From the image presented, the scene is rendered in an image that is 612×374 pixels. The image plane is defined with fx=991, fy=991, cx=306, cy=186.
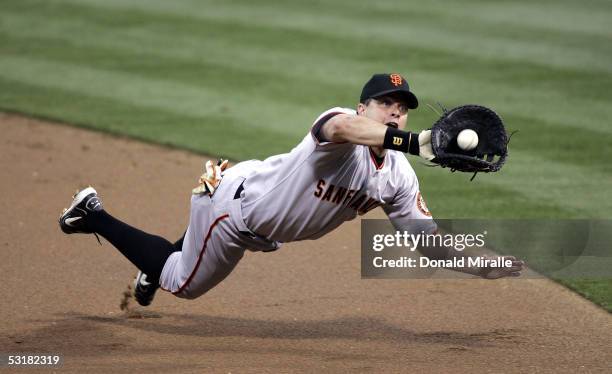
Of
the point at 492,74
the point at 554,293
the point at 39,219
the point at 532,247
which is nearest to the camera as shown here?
the point at 554,293

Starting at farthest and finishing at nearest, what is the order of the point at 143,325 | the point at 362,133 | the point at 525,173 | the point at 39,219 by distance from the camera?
the point at 525,173 < the point at 39,219 < the point at 143,325 < the point at 362,133

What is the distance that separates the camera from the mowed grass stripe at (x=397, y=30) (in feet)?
38.7

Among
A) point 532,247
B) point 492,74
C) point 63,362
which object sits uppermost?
point 492,74

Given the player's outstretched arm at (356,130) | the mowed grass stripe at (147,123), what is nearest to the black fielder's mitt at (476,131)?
the player's outstretched arm at (356,130)

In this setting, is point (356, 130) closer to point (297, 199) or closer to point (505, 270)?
point (297, 199)

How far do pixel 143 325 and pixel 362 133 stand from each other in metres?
2.10

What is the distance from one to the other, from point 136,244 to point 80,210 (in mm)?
409


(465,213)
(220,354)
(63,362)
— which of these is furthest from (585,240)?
(63,362)

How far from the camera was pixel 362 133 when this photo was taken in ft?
14.9

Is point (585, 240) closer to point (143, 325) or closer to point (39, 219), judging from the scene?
point (143, 325)

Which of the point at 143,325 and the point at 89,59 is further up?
the point at 89,59

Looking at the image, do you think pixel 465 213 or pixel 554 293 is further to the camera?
pixel 465 213

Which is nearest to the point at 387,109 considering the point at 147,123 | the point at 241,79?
the point at 147,123

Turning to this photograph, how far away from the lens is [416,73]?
448 inches
